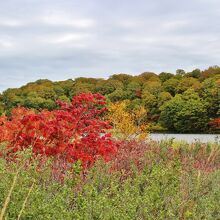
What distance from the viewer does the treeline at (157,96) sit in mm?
43594

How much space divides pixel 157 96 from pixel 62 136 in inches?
1438

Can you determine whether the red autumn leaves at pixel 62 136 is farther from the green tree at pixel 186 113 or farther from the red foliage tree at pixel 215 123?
the green tree at pixel 186 113

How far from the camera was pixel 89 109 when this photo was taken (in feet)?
35.9

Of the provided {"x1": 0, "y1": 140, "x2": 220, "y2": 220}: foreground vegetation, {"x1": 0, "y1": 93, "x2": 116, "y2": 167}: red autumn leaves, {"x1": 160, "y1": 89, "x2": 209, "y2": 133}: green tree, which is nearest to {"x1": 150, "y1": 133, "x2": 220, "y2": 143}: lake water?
{"x1": 0, "y1": 93, "x2": 116, "y2": 167}: red autumn leaves

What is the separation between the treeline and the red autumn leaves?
31.3m

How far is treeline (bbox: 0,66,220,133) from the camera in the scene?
43594 millimetres

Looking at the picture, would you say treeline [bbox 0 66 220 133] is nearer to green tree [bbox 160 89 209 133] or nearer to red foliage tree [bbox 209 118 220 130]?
green tree [bbox 160 89 209 133]

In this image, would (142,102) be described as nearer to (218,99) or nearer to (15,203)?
(218,99)

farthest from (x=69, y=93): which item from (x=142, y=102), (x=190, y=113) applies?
(x=190, y=113)

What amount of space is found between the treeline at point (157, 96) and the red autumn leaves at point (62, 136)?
31340 millimetres

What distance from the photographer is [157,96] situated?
45.9 metres

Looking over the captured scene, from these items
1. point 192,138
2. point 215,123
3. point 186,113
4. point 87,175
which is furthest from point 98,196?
point 186,113

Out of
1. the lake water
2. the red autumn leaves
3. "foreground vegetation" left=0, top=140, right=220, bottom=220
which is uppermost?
the red autumn leaves

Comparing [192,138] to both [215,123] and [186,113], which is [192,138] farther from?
[186,113]
